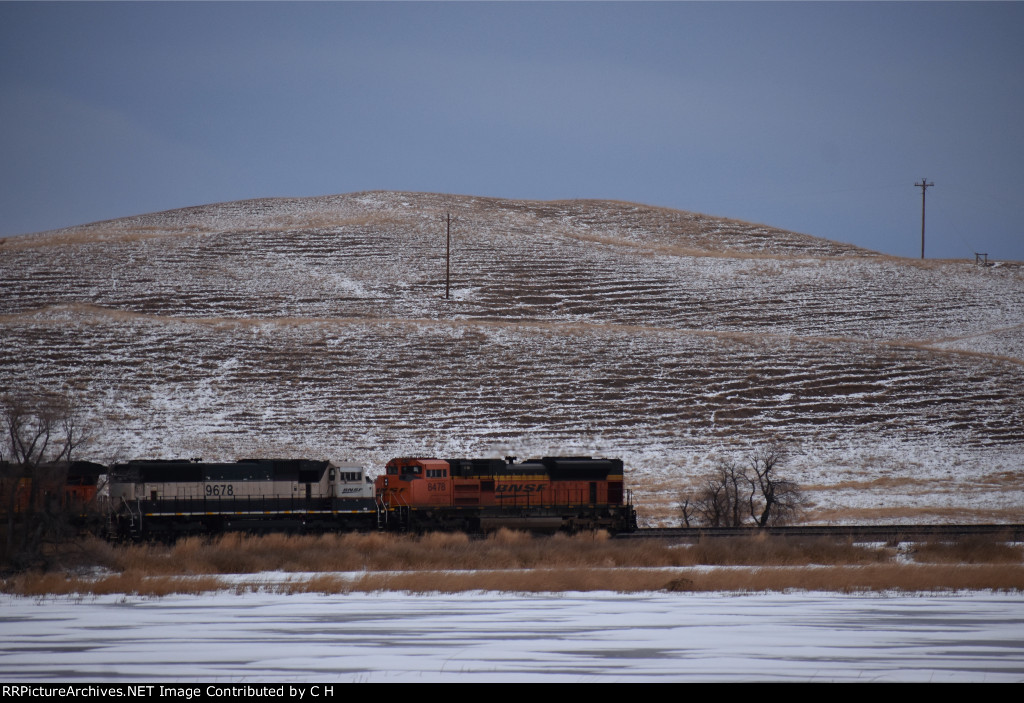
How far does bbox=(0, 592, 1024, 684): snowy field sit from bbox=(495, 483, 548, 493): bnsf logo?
45.5ft

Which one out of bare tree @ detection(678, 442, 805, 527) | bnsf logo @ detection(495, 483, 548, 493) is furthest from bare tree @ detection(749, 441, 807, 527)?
bnsf logo @ detection(495, 483, 548, 493)

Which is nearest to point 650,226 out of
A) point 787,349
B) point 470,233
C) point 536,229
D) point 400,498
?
point 536,229

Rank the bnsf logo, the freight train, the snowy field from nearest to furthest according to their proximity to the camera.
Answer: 1. the snowy field
2. the freight train
3. the bnsf logo

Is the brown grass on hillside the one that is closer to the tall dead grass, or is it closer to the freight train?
the tall dead grass

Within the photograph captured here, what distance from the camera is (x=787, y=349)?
72500 millimetres

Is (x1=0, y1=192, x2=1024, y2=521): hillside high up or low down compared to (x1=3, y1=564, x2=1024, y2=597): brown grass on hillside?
up

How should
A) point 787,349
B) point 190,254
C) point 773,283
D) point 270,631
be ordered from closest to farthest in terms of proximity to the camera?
point 270,631, point 787,349, point 773,283, point 190,254

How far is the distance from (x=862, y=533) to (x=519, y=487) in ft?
36.8

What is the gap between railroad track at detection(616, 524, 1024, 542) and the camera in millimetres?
30766

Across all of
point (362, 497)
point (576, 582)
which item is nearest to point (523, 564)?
point (576, 582)

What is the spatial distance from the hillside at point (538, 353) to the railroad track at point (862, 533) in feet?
27.7
